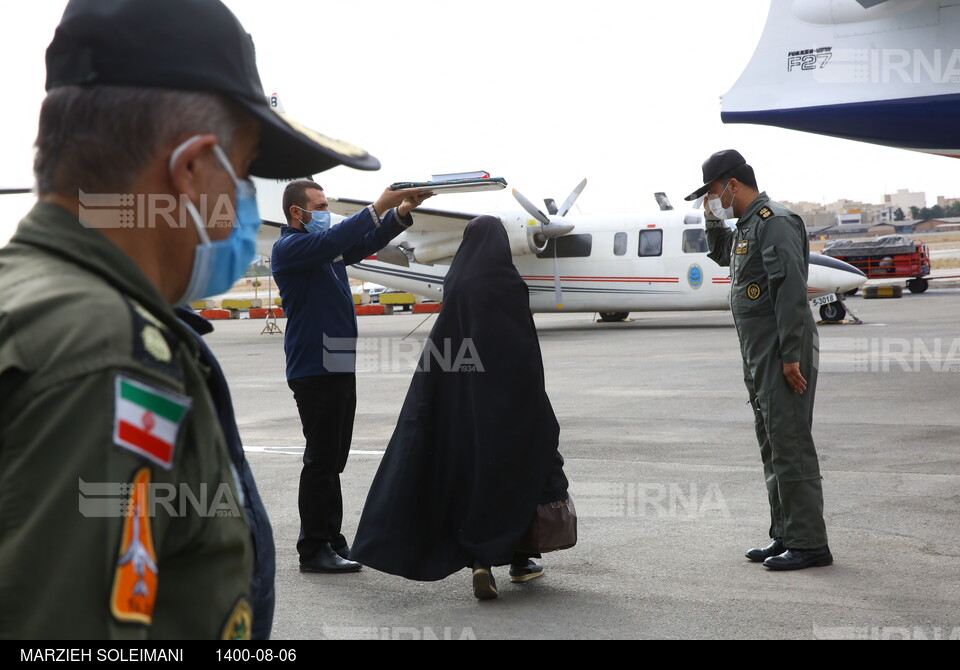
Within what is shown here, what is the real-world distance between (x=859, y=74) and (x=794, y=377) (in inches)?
266

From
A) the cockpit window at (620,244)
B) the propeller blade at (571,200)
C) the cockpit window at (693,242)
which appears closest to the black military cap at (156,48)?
the cockpit window at (693,242)

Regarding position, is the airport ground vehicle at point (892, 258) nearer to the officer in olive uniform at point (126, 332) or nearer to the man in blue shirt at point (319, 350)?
the man in blue shirt at point (319, 350)

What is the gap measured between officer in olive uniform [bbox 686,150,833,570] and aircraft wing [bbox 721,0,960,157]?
577cm

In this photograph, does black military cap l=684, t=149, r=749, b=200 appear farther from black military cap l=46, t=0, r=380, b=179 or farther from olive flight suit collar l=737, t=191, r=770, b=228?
black military cap l=46, t=0, r=380, b=179

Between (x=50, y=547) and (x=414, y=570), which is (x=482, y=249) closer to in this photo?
(x=414, y=570)

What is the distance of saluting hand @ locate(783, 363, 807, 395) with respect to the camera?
5062 millimetres

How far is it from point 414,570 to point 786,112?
807cm

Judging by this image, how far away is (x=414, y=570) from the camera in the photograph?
4734 millimetres

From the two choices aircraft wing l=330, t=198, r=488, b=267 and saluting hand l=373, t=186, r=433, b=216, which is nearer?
saluting hand l=373, t=186, r=433, b=216

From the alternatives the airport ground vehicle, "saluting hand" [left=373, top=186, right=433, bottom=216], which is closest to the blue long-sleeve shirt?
"saluting hand" [left=373, top=186, right=433, bottom=216]

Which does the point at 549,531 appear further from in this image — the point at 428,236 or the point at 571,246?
the point at 428,236

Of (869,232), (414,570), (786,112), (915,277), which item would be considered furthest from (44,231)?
(869,232)

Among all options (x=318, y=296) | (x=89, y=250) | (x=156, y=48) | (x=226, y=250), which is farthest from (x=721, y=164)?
(x=89, y=250)

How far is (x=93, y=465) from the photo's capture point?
1023 millimetres
